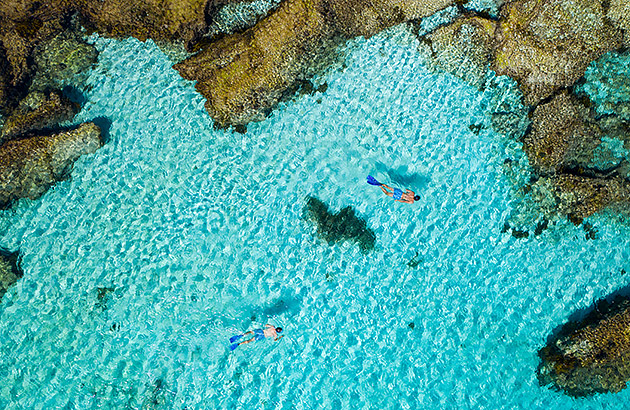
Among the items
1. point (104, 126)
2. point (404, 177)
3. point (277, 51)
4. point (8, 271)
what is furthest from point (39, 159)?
point (404, 177)

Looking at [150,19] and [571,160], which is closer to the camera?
[571,160]

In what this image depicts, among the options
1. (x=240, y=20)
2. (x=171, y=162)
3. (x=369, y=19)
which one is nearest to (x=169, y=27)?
(x=240, y=20)

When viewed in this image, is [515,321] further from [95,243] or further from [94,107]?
[94,107]

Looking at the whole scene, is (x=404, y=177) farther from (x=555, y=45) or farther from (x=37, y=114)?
(x=37, y=114)

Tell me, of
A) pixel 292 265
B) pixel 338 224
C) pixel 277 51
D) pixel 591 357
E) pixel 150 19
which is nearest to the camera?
pixel 591 357

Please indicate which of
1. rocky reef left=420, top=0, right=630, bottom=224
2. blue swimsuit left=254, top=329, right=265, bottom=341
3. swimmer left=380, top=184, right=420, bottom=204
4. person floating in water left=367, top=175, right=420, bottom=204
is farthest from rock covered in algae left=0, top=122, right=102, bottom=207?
rocky reef left=420, top=0, right=630, bottom=224

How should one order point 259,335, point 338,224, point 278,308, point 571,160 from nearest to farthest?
point 259,335, point 278,308, point 338,224, point 571,160

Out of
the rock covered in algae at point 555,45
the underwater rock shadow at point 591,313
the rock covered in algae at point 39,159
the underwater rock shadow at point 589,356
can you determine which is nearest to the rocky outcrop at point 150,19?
the rock covered in algae at point 39,159
